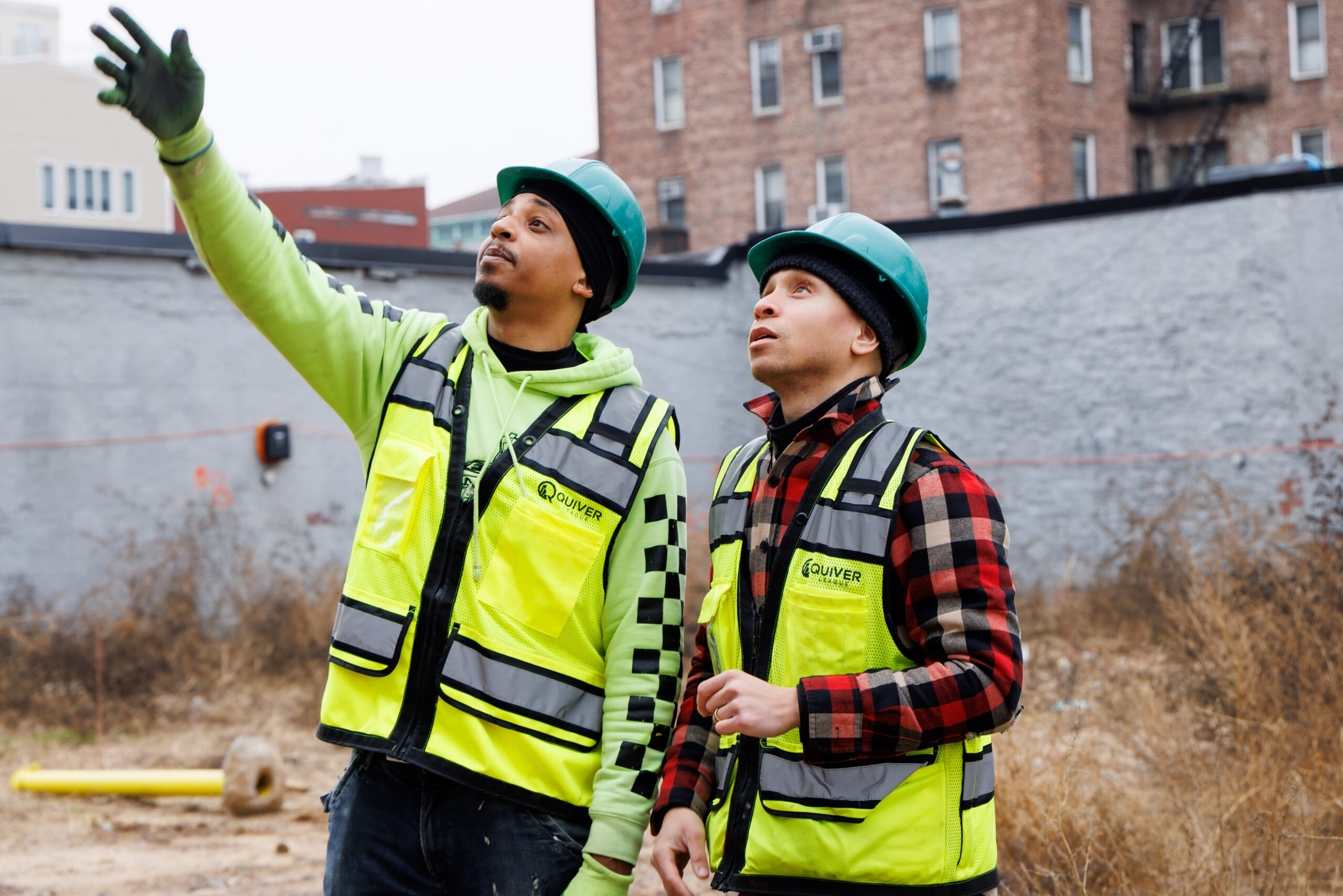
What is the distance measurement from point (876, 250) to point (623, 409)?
0.62 metres

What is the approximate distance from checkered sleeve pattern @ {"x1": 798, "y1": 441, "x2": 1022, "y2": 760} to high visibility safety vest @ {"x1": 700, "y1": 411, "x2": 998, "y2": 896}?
2.2 inches

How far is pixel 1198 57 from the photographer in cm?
2886

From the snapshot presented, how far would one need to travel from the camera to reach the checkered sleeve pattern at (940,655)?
2.05 metres

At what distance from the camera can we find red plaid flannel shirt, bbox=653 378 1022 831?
2051 millimetres

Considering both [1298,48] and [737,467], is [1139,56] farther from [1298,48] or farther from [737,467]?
[737,467]

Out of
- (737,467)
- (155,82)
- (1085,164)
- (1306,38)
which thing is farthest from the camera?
(1085,164)

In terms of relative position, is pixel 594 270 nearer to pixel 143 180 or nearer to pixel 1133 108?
pixel 1133 108

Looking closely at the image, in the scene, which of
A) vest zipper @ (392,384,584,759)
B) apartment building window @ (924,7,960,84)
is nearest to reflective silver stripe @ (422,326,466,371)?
vest zipper @ (392,384,584,759)

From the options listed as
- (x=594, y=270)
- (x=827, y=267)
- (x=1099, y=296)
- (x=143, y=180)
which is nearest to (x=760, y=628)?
(x=827, y=267)

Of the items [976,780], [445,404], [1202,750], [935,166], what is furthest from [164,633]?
[935,166]

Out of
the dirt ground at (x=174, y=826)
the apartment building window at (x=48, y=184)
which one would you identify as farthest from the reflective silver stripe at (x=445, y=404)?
the apartment building window at (x=48, y=184)

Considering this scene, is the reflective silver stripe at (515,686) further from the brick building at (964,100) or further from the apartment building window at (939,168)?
the apartment building window at (939,168)

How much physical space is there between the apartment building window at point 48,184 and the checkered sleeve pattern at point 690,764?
47.2 metres

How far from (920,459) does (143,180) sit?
4867 cm
